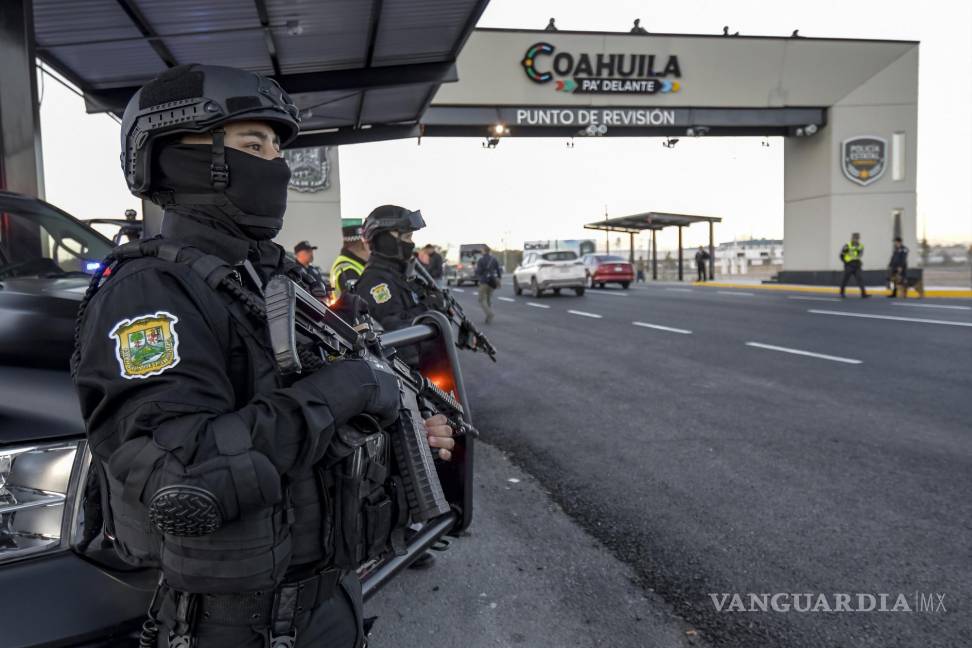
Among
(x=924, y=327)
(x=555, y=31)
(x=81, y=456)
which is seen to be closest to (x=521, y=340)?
(x=924, y=327)

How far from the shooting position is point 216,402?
4.10 feet

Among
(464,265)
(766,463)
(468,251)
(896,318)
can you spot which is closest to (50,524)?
(766,463)

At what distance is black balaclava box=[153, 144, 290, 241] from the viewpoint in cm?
144

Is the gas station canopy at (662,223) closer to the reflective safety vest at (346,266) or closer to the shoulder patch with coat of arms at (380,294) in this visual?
the reflective safety vest at (346,266)

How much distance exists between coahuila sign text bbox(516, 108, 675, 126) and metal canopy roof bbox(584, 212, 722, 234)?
31.3 ft

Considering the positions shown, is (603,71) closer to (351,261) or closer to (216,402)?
(351,261)

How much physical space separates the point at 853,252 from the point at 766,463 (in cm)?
1605

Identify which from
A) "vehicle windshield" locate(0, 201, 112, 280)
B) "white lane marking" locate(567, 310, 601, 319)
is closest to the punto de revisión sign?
"white lane marking" locate(567, 310, 601, 319)

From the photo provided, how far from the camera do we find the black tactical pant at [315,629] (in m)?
1.30

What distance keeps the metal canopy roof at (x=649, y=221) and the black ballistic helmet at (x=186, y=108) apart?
3275 centimetres

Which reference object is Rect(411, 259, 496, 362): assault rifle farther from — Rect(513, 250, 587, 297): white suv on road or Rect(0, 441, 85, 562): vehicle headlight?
Rect(513, 250, 587, 297): white suv on road

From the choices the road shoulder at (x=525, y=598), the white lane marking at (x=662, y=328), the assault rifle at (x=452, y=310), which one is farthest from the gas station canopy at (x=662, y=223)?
the road shoulder at (x=525, y=598)

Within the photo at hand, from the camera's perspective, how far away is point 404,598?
2.78 meters

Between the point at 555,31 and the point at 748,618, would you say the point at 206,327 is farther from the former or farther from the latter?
the point at 555,31
